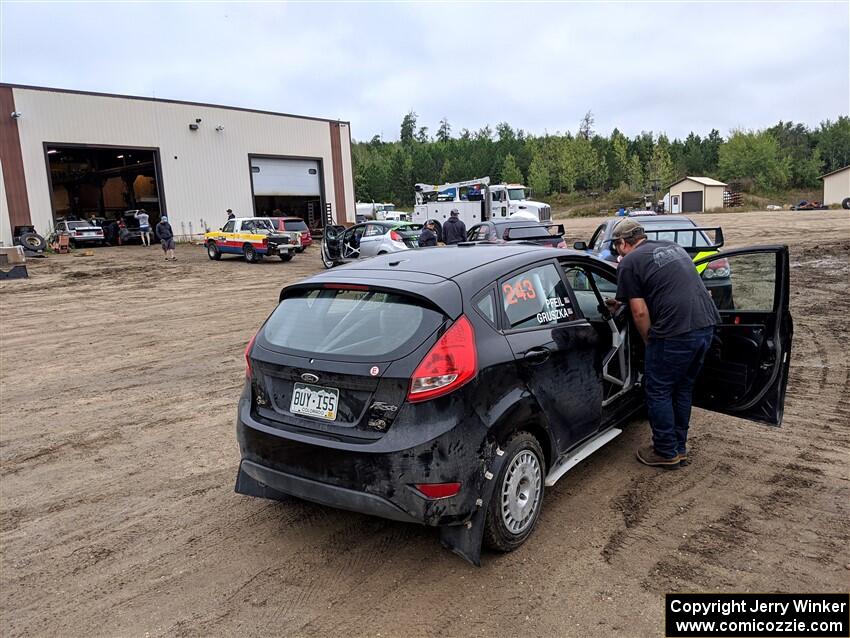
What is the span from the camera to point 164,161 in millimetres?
30125

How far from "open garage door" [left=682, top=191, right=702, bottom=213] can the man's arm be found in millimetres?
61892

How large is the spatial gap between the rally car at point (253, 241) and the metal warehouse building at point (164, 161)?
25.2 ft

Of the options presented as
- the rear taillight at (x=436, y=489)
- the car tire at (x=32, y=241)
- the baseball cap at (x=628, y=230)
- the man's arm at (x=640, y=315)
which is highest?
the car tire at (x=32, y=241)

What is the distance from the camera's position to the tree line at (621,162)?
268 feet

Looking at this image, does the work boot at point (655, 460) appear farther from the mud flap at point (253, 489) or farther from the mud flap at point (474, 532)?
the mud flap at point (253, 489)

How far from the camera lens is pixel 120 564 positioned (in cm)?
354

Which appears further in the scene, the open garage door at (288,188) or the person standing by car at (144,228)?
the open garage door at (288,188)

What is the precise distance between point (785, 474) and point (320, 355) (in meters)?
3.31

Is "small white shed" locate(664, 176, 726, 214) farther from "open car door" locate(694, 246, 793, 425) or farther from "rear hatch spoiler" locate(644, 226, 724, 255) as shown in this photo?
"open car door" locate(694, 246, 793, 425)

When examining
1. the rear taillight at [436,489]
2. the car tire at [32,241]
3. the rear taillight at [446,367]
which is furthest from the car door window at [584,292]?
the car tire at [32,241]

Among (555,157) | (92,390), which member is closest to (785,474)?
(92,390)

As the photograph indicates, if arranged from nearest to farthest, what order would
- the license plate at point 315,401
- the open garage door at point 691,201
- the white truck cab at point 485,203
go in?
the license plate at point 315,401 < the white truck cab at point 485,203 < the open garage door at point 691,201

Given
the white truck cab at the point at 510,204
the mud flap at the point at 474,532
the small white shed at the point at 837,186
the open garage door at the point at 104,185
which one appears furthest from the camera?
the small white shed at the point at 837,186

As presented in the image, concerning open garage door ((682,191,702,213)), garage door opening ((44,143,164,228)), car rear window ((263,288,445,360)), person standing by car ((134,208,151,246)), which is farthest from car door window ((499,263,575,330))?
open garage door ((682,191,702,213))
